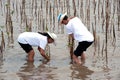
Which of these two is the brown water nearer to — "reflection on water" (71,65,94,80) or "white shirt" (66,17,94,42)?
"reflection on water" (71,65,94,80)

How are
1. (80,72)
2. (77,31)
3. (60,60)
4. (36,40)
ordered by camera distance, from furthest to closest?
(60,60) < (36,40) < (77,31) < (80,72)

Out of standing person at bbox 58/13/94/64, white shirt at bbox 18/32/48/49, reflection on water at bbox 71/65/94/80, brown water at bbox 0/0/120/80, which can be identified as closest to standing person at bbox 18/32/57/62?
white shirt at bbox 18/32/48/49

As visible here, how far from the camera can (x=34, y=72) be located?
284 inches

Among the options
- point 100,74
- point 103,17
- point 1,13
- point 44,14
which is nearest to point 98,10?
point 103,17

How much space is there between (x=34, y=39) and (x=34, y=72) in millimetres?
890

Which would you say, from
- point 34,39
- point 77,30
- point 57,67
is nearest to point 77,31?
point 77,30

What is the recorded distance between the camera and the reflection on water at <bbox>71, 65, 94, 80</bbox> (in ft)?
22.5

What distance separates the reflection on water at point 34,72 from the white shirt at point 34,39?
1.39 ft

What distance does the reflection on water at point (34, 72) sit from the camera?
6.81m

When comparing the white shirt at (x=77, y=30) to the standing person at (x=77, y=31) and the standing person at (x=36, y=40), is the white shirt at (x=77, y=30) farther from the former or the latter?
the standing person at (x=36, y=40)

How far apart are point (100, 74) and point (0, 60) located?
2315 millimetres

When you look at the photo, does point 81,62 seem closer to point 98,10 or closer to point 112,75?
point 112,75

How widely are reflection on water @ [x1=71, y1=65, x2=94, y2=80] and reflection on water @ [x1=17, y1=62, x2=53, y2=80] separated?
0.46 m

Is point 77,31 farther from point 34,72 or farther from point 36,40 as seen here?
point 34,72
